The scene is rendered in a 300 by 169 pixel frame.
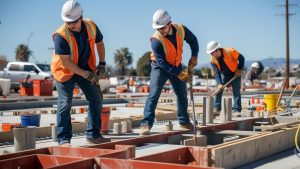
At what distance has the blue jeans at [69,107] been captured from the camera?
648 cm

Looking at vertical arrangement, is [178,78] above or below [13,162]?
above

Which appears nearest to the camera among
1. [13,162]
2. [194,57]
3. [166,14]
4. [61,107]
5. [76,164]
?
[76,164]

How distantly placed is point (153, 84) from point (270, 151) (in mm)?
2118

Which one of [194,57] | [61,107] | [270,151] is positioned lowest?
[270,151]

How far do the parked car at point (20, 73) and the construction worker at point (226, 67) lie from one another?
18786mm

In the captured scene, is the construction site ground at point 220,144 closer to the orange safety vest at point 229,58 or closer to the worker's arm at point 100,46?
the worker's arm at point 100,46

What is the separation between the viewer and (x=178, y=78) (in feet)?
25.8

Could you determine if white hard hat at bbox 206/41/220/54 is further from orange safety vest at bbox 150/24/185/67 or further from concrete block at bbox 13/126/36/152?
concrete block at bbox 13/126/36/152

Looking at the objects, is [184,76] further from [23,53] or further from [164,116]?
[23,53]

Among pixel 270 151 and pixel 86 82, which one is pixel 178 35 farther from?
pixel 270 151

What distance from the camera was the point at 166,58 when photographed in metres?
7.66

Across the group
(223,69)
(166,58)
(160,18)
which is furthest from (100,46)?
(223,69)

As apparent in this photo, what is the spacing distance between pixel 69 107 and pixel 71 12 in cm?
129

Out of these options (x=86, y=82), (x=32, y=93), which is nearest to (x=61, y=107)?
(x=86, y=82)
